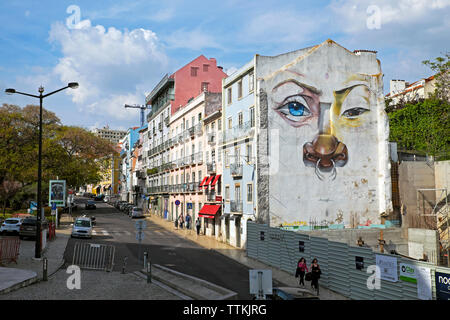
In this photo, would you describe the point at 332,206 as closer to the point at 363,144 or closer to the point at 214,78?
the point at 363,144

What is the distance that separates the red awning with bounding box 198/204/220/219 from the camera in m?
40.1

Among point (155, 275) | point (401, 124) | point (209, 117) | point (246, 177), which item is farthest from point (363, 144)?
point (401, 124)

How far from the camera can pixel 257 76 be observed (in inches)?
1329

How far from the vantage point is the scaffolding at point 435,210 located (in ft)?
117

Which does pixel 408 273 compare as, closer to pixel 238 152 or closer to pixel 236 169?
pixel 236 169

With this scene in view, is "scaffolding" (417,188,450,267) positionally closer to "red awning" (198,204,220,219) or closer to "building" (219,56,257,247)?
"building" (219,56,257,247)

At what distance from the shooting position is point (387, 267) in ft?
54.7

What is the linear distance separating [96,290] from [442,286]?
1186 centimetres

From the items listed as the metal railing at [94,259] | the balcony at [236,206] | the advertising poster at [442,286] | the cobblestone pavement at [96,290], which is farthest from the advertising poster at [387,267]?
the balcony at [236,206]

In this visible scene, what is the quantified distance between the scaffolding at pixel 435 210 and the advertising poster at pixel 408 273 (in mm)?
21438

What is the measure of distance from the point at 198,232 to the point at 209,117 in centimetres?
1109

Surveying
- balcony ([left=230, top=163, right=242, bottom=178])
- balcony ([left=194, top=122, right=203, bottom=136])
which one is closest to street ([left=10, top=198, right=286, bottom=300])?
balcony ([left=230, top=163, right=242, bottom=178])

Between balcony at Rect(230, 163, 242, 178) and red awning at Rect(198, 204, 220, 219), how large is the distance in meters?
4.74

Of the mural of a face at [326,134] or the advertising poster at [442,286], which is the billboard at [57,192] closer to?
the mural of a face at [326,134]
